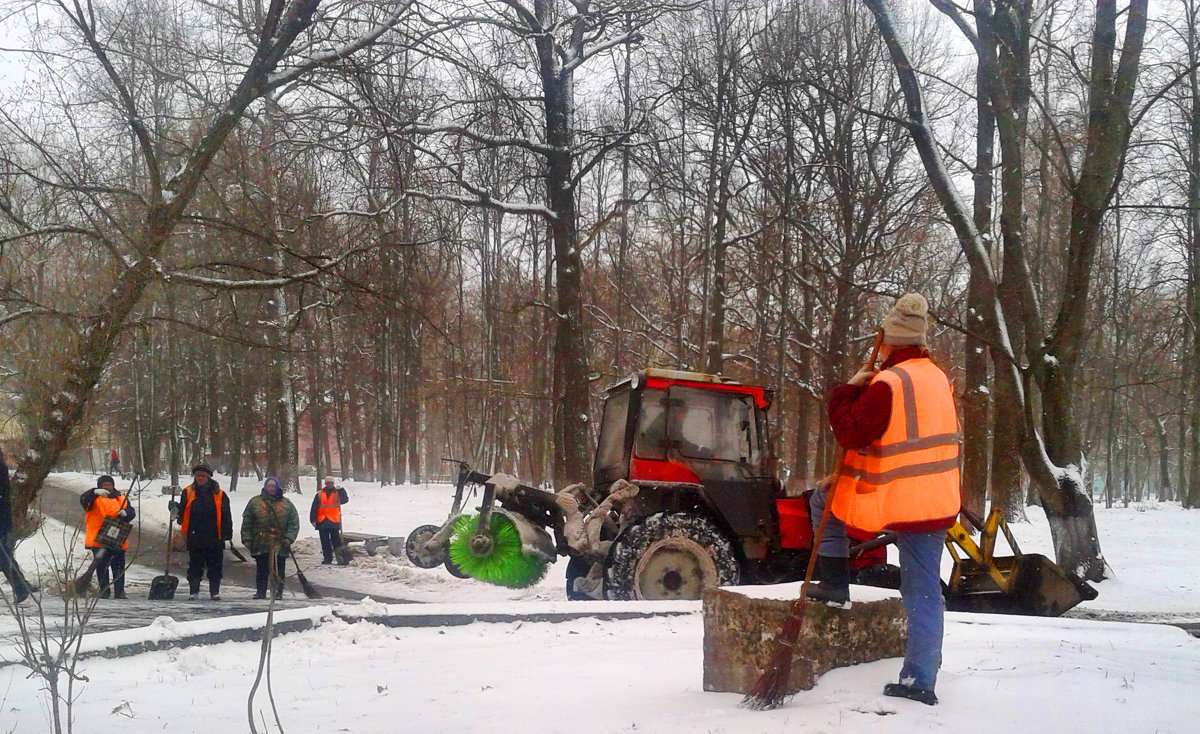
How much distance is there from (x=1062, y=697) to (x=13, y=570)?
25.2ft

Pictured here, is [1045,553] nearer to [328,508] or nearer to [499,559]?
[499,559]

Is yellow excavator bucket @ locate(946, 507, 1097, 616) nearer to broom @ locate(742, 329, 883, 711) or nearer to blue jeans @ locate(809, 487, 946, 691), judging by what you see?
blue jeans @ locate(809, 487, 946, 691)

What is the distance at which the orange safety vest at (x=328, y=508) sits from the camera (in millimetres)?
16391

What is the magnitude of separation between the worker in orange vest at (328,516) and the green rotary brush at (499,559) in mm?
6302

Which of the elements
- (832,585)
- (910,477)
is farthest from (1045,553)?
(910,477)

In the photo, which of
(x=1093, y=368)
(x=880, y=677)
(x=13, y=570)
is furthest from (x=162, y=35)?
(x=1093, y=368)

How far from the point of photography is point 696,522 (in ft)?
30.4

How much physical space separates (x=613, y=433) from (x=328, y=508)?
7526mm

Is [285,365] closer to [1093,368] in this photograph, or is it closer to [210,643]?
[210,643]

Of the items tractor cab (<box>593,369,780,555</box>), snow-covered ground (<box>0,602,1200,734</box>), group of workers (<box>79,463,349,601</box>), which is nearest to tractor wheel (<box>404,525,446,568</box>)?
group of workers (<box>79,463,349,601</box>)

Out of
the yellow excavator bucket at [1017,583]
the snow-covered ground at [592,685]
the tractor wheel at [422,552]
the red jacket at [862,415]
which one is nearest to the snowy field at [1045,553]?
the tractor wheel at [422,552]

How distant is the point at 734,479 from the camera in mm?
9930

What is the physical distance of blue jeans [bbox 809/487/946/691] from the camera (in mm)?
4016

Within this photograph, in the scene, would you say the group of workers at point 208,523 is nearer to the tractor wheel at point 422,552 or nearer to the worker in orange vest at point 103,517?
the worker in orange vest at point 103,517
